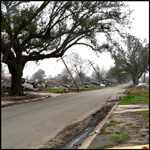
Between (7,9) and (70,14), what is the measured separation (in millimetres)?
6699

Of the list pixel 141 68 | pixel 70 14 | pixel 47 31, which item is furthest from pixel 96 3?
pixel 141 68

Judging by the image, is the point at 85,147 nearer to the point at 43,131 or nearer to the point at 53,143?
the point at 53,143

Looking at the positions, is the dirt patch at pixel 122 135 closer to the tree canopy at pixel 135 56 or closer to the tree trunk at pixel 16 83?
the tree trunk at pixel 16 83

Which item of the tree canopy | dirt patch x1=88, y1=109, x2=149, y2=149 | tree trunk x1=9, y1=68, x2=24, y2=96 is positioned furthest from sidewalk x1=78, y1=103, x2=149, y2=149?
the tree canopy

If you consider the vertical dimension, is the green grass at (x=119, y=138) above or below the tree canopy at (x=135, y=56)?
below

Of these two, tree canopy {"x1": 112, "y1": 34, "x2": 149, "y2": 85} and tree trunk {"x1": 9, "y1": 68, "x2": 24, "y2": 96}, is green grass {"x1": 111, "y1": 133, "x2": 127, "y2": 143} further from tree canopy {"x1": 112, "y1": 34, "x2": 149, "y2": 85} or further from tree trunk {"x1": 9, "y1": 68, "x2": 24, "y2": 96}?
tree canopy {"x1": 112, "y1": 34, "x2": 149, "y2": 85}

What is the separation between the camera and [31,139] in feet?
17.2

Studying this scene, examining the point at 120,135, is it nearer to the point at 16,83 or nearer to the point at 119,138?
the point at 119,138

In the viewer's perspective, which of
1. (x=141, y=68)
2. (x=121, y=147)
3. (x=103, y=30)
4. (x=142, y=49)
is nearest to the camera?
(x=121, y=147)

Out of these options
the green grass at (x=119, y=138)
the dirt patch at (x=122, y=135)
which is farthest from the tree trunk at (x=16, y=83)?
the green grass at (x=119, y=138)

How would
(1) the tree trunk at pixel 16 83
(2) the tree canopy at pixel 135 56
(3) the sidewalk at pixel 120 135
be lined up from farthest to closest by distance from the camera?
(2) the tree canopy at pixel 135 56 → (1) the tree trunk at pixel 16 83 → (3) the sidewalk at pixel 120 135

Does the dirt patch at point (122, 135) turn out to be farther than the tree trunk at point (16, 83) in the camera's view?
No

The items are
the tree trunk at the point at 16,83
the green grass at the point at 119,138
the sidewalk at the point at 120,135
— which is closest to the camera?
the sidewalk at the point at 120,135

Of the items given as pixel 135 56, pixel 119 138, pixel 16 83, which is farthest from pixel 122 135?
pixel 135 56
